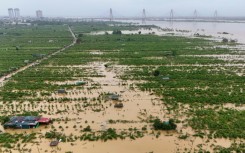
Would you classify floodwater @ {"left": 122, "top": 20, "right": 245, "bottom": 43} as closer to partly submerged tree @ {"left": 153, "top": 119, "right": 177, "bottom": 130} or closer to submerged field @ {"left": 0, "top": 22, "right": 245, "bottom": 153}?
submerged field @ {"left": 0, "top": 22, "right": 245, "bottom": 153}

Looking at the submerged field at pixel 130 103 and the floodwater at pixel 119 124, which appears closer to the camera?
the floodwater at pixel 119 124

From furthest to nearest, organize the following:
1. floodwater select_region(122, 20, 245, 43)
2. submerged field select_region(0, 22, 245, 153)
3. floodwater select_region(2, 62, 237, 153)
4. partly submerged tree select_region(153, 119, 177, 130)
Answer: floodwater select_region(122, 20, 245, 43) < partly submerged tree select_region(153, 119, 177, 130) < submerged field select_region(0, 22, 245, 153) < floodwater select_region(2, 62, 237, 153)

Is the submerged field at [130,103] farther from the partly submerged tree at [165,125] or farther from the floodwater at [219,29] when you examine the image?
the floodwater at [219,29]

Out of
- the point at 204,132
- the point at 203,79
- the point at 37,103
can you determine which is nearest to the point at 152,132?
the point at 204,132

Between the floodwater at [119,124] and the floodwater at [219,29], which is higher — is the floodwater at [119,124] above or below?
below

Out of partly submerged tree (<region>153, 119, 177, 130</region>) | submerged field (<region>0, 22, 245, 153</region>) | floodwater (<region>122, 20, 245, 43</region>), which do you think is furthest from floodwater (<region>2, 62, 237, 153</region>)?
floodwater (<region>122, 20, 245, 43</region>)

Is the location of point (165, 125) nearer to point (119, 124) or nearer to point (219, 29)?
point (119, 124)

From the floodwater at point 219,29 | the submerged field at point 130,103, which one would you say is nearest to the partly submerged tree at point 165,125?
the submerged field at point 130,103

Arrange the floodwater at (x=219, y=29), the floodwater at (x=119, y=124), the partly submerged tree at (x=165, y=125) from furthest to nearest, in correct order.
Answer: the floodwater at (x=219, y=29)
the partly submerged tree at (x=165, y=125)
the floodwater at (x=119, y=124)
